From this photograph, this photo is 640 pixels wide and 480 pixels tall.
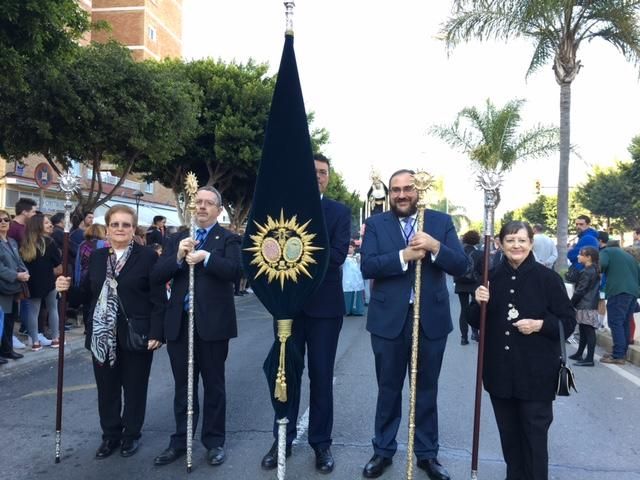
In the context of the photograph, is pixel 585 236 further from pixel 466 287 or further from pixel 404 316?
pixel 404 316

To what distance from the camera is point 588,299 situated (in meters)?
8.10

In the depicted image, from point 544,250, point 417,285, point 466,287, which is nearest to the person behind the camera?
point 417,285

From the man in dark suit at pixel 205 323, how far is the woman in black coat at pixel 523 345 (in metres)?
1.83

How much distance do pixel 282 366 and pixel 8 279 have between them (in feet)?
16.4

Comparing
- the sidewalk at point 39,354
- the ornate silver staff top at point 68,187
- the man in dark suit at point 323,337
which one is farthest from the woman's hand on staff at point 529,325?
the sidewalk at point 39,354

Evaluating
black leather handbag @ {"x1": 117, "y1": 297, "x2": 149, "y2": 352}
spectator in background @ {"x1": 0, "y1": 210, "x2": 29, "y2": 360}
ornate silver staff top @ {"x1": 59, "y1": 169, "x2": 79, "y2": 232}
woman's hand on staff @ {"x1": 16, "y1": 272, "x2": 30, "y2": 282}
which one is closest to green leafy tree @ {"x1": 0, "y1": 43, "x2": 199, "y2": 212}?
spectator in background @ {"x1": 0, "y1": 210, "x2": 29, "y2": 360}

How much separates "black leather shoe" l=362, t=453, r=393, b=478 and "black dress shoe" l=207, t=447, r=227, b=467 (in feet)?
3.47

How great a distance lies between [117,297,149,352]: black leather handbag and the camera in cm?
429

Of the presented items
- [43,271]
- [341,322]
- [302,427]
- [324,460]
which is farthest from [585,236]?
[43,271]

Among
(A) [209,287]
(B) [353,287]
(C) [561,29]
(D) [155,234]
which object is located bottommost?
(B) [353,287]

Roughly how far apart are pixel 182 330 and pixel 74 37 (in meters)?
7.93

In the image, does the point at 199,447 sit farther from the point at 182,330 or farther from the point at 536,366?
the point at 536,366

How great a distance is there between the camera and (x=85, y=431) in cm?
500

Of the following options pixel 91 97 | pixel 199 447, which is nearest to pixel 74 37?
pixel 91 97
